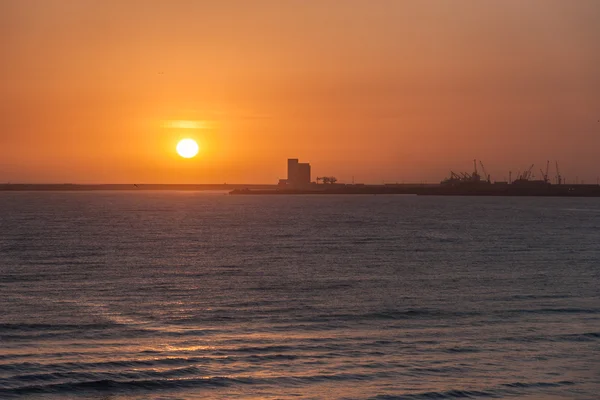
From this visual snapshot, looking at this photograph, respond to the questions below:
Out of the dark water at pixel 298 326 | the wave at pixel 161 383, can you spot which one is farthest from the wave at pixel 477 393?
the wave at pixel 161 383

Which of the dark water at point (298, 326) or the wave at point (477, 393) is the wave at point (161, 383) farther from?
the wave at point (477, 393)

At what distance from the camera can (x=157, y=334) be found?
31.6 metres

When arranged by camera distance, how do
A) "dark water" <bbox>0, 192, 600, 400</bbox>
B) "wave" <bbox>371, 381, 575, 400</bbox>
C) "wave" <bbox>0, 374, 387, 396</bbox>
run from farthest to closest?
1. "dark water" <bbox>0, 192, 600, 400</bbox>
2. "wave" <bbox>0, 374, 387, 396</bbox>
3. "wave" <bbox>371, 381, 575, 400</bbox>

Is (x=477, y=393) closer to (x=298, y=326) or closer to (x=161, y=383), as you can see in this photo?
(x=161, y=383)

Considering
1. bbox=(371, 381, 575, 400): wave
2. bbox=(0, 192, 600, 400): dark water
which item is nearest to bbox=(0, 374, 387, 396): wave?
bbox=(0, 192, 600, 400): dark water

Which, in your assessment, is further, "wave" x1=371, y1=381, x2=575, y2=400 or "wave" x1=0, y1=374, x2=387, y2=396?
"wave" x1=0, y1=374, x2=387, y2=396

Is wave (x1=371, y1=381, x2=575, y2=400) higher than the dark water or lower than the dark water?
lower

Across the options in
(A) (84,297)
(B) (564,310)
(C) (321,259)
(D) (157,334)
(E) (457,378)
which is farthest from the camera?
(C) (321,259)

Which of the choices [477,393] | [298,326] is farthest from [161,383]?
[298,326]

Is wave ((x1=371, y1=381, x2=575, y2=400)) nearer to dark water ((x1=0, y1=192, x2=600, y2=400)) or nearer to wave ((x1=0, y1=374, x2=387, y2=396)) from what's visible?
dark water ((x1=0, y1=192, x2=600, y2=400))

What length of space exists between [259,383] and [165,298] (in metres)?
19.2

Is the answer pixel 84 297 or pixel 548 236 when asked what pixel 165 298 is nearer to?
pixel 84 297

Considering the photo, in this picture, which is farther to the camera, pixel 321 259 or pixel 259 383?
pixel 321 259

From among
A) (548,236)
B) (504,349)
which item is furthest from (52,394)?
(548,236)
